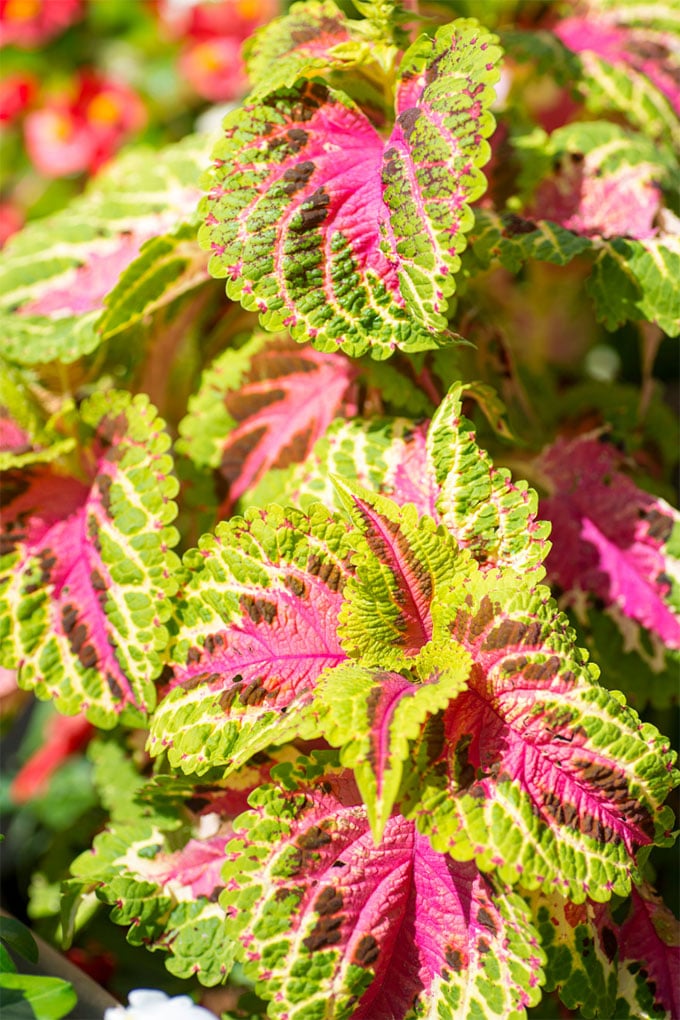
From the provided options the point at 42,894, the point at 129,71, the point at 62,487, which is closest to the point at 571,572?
the point at 62,487

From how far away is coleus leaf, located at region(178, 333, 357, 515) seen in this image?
0.95 m

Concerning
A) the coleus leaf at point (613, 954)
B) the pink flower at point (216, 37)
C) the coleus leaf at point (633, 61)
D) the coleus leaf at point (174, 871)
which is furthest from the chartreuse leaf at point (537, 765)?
the pink flower at point (216, 37)

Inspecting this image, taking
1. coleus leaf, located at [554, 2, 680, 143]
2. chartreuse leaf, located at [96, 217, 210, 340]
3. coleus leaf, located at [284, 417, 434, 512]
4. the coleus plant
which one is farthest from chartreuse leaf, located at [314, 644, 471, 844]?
coleus leaf, located at [554, 2, 680, 143]

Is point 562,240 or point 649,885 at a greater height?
point 562,240

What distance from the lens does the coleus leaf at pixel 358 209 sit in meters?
0.74

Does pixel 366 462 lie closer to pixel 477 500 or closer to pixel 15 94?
pixel 477 500

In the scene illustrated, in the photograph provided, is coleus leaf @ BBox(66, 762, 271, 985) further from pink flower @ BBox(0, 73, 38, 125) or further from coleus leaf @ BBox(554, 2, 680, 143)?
pink flower @ BBox(0, 73, 38, 125)

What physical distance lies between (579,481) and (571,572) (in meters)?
0.10

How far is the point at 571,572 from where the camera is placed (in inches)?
37.2

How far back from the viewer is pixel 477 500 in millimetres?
750

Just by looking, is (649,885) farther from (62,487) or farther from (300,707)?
(62,487)

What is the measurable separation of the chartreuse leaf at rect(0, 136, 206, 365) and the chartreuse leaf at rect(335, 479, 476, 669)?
14.1 inches

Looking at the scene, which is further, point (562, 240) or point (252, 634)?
point (562, 240)

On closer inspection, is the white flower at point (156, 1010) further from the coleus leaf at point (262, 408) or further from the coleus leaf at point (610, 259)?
the coleus leaf at point (610, 259)
